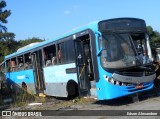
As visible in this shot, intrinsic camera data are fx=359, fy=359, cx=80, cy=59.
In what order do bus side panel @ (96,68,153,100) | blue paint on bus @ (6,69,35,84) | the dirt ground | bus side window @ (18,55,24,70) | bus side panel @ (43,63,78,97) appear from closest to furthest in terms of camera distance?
the dirt ground → bus side panel @ (96,68,153,100) → bus side panel @ (43,63,78,97) → blue paint on bus @ (6,69,35,84) → bus side window @ (18,55,24,70)

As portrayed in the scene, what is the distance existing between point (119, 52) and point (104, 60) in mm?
604

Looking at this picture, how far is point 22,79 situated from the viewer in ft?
70.3

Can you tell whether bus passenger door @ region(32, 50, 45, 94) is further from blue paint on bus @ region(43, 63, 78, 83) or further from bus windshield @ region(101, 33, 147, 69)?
bus windshield @ region(101, 33, 147, 69)

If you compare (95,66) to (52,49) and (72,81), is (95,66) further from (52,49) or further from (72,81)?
(52,49)

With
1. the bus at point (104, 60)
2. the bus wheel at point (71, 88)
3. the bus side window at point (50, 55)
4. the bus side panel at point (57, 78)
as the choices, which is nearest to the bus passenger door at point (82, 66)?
the bus at point (104, 60)

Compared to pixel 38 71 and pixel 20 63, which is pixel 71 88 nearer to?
pixel 38 71

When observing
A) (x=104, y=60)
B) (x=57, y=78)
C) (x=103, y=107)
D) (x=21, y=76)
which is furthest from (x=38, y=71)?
(x=104, y=60)

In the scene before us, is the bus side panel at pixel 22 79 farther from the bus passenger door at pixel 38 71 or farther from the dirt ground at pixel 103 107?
the dirt ground at pixel 103 107

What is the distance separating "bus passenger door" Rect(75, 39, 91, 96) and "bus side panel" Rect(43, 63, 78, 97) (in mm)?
339

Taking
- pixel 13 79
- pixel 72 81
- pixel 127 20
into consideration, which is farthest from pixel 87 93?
pixel 13 79

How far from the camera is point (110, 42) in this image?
40.4 ft

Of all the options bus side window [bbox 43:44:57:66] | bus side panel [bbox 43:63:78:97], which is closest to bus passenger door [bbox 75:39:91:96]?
bus side panel [bbox 43:63:78:97]

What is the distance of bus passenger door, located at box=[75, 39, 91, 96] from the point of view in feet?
44.4

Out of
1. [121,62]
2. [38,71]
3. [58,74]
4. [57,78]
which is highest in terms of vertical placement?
[38,71]
